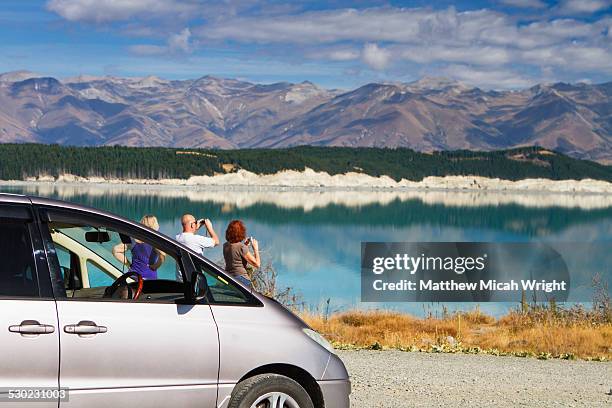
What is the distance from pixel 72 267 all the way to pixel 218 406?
1.63 meters

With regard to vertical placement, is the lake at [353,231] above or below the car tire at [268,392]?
below

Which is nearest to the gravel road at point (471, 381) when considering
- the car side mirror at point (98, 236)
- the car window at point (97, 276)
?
the car window at point (97, 276)

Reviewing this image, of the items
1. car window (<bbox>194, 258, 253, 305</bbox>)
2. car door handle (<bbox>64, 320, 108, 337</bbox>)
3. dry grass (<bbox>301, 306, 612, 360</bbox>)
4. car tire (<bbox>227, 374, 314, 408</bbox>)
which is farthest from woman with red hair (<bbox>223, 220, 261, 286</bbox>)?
car door handle (<bbox>64, 320, 108, 337</bbox>)

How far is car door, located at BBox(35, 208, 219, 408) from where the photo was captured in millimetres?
5105

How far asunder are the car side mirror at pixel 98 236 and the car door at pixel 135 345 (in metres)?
0.32

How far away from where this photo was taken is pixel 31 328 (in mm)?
4941

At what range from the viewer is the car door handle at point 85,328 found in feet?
16.6

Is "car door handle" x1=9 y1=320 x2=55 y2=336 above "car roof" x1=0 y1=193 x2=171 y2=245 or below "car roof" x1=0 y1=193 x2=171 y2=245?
below

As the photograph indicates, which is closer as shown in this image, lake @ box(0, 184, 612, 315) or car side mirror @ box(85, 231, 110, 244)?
car side mirror @ box(85, 231, 110, 244)

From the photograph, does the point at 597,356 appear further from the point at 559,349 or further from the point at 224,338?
the point at 224,338

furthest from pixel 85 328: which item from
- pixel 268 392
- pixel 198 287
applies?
pixel 268 392

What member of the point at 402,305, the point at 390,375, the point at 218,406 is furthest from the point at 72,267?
the point at 402,305

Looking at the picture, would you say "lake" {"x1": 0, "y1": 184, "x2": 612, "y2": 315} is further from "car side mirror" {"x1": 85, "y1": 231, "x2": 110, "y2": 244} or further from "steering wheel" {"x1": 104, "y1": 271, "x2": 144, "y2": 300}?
"steering wheel" {"x1": 104, "y1": 271, "x2": 144, "y2": 300}

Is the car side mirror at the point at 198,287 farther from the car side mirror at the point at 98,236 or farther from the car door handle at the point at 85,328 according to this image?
the car side mirror at the point at 98,236
